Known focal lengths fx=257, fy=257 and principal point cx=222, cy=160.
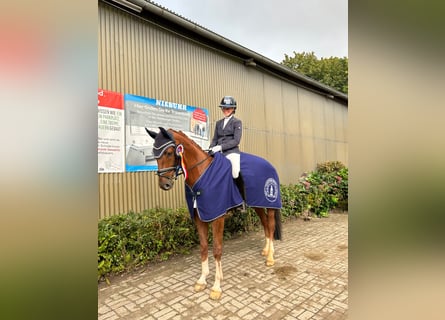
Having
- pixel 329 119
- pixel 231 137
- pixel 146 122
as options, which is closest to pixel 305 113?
pixel 329 119

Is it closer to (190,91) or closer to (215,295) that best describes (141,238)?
(215,295)

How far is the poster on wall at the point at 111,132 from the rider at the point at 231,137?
164 centimetres

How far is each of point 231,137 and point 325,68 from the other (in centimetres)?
2472

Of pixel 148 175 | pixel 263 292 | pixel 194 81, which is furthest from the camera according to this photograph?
pixel 194 81

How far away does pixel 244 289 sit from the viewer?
3.16 metres

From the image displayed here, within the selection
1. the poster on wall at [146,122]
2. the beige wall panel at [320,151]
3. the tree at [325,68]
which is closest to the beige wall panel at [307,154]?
the beige wall panel at [320,151]

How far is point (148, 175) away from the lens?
4688 mm

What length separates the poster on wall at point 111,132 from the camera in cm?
403

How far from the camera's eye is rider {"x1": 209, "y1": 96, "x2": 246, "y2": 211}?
3719 mm
